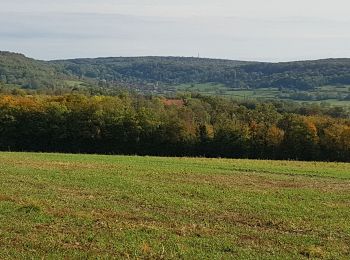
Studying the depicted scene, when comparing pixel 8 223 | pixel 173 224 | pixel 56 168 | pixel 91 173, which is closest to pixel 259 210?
pixel 173 224

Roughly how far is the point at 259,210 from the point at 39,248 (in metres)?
10.9

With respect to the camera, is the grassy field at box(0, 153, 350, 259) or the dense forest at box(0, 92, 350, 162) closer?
the grassy field at box(0, 153, 350, 259)

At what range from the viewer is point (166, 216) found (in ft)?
64.7

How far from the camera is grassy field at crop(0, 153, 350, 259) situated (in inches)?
571

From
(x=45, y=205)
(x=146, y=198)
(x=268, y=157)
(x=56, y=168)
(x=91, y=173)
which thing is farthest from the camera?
(x=268, y=157)

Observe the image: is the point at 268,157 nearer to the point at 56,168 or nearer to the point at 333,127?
the point at 333,127

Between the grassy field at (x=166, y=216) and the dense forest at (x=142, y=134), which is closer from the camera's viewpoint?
the grassy field at (x=166, y=216)

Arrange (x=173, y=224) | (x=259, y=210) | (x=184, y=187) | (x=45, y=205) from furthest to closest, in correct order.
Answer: (x=184, y=187) < (x=259, y=210) < (x=45, y=205) < (x=173, y=224)

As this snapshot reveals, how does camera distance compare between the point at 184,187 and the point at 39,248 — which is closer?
the point at 39,248

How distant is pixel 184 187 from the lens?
93.0 feet

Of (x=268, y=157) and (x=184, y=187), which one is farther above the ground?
(x=184, y=187)

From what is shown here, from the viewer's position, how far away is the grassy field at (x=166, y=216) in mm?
14500

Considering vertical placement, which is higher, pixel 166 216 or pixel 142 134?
pixel 166 216

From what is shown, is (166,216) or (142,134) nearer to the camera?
(166,216)
